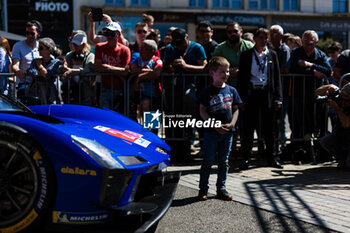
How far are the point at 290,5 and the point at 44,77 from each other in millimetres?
29893

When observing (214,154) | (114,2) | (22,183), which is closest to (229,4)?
(114,2)

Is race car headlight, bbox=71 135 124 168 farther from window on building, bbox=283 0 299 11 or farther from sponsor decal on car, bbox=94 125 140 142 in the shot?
window on building, bbox=283 0 299 11

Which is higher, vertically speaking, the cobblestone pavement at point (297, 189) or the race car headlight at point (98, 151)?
the race car headlight at point (98, 151)

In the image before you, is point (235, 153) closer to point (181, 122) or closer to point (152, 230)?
point (181, 122)

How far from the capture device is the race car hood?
3.45 metres

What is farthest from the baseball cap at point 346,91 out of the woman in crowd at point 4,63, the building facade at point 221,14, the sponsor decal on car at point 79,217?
the building facade at point 221,14

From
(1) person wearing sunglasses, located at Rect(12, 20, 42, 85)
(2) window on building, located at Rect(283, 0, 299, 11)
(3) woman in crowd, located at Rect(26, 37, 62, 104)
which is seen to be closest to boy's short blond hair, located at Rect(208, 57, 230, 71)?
(3) woman in crowd, located at Rect(26, 37, 62, 104)

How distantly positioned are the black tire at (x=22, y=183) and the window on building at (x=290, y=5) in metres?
32.9

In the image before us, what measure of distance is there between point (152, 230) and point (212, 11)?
29.4 metres

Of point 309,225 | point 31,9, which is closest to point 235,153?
point 309,225

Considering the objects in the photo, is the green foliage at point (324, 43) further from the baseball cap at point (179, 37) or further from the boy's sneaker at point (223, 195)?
the boy's sneaker at point (223, 195)

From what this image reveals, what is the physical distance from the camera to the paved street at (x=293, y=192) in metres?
4.05

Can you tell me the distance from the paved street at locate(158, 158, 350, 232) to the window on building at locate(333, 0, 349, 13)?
101 feet

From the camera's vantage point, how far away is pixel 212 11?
3180cm
